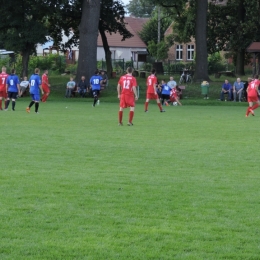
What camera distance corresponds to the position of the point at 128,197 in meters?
9.74

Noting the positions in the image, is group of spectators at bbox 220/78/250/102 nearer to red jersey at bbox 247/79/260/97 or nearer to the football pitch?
red jersey at bbox 247/79/260/97

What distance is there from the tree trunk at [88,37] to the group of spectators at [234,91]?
8122 millimetres

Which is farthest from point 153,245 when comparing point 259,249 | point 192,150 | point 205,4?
point 205,4

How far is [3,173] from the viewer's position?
11750mm

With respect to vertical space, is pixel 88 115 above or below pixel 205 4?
below

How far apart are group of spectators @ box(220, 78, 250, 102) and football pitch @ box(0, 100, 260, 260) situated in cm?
2311

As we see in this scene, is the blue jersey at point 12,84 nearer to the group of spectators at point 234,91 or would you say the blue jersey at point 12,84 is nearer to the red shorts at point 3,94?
the red shorts at point 3,94

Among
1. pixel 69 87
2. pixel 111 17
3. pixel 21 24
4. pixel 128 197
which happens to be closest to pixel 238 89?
pixel 69 87

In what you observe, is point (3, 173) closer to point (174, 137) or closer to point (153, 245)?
point (153, 245)

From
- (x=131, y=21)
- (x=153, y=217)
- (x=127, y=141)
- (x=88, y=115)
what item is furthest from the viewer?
(x=131, y=21)

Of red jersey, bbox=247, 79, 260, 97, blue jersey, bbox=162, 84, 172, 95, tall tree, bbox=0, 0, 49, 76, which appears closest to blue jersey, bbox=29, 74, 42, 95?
red jersey, bbox=247, 79, 260, 97

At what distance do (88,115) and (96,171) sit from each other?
16.5 meters

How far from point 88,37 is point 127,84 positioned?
72.7 ft

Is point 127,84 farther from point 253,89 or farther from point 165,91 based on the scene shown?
point 165,91
